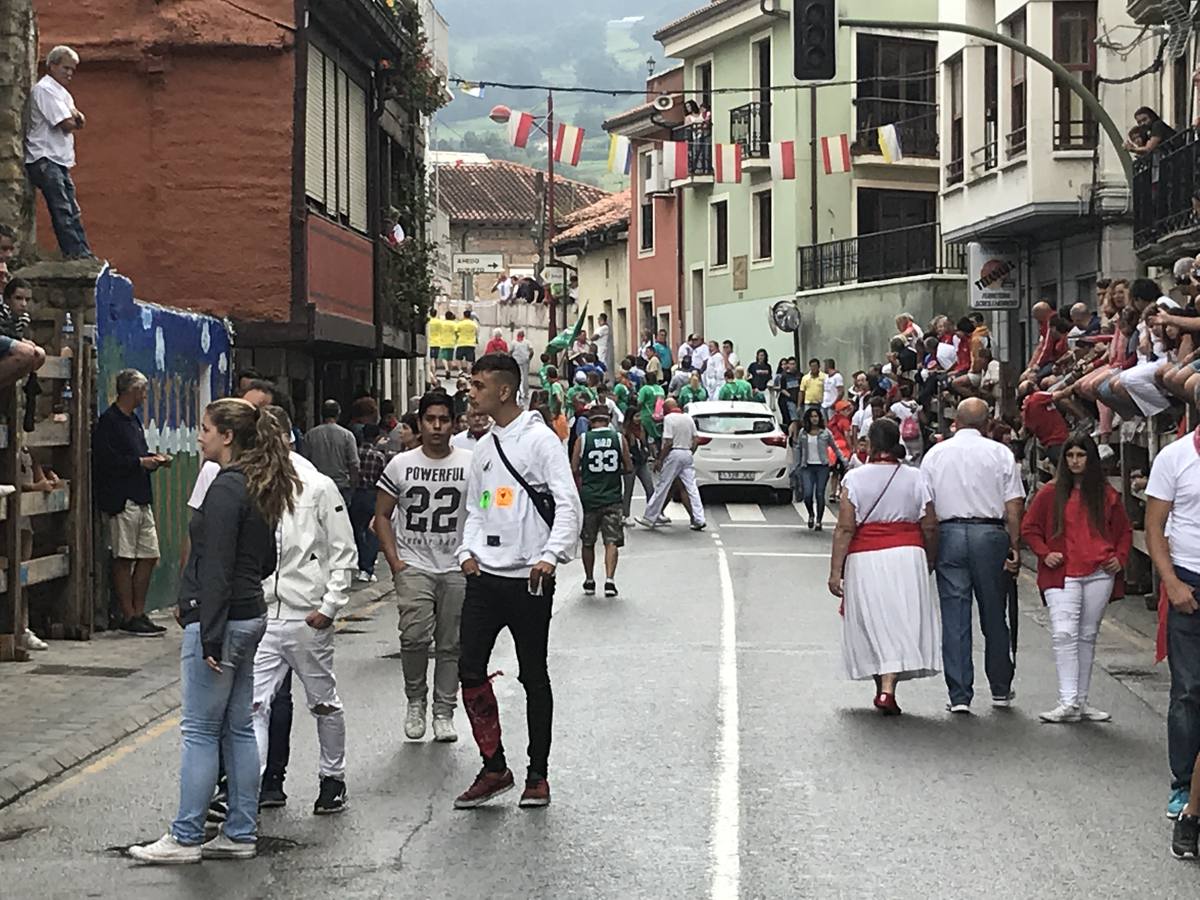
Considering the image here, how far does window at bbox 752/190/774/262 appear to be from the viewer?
5588cm

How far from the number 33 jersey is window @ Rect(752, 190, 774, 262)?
4428 centimetres

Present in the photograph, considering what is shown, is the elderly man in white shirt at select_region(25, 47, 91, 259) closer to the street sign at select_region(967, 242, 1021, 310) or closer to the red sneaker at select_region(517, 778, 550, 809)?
the red sneaker at select_region(517, 778, 550, 809)

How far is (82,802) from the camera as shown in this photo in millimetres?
10125

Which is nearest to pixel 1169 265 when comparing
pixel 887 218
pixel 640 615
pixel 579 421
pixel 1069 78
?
pixel 1069 78

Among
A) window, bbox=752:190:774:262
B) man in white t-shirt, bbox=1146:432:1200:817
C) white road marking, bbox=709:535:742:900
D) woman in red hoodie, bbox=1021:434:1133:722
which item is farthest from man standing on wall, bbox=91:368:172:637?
window, bbox=752:190:774:262

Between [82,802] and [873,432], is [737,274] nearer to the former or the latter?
[873,432]

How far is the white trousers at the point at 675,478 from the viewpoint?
96.0 ft

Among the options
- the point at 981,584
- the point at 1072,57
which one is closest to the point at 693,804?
the point at 981,584

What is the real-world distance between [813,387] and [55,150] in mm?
23714

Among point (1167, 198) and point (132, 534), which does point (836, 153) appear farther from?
point (132, 534)

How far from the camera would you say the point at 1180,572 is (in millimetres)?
8938

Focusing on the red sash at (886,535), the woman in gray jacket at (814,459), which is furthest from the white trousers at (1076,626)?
the woman in gray jacket at (814,459)

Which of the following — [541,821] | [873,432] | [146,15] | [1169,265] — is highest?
[146,15]

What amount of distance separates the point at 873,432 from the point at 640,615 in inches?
232
